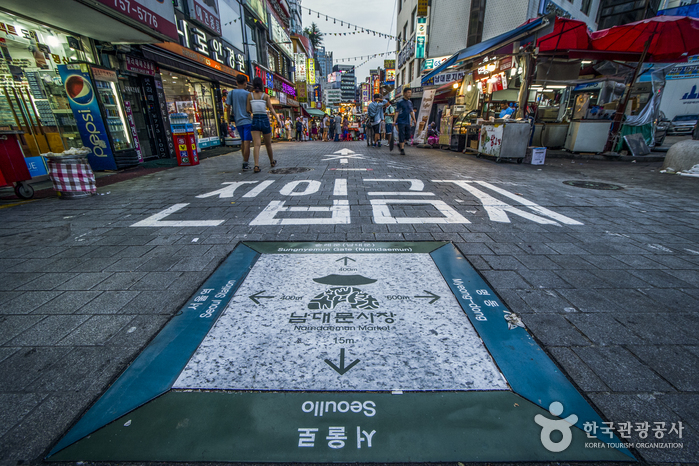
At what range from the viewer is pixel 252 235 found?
3.12m

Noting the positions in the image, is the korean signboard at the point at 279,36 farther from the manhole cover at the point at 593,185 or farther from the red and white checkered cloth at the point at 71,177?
the manhole cover at the point at 593,185

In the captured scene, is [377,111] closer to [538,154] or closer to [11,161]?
[538,154]

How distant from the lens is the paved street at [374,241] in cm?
133

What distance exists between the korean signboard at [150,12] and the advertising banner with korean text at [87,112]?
5.72ft

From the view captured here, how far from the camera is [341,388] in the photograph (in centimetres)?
132

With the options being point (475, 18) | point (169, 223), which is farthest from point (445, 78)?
point (169, 223)

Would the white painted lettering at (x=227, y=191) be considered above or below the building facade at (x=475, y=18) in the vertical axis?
below

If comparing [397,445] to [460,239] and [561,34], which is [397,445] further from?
[561,34]

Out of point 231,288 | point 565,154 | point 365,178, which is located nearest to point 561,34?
point 565,154

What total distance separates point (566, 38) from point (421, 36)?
12.2 meters

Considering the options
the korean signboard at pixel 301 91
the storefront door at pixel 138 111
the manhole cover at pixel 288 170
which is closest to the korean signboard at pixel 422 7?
the korean signboard at pixel 301 91

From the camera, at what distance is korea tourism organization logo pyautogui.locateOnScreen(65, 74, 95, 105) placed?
6672mm

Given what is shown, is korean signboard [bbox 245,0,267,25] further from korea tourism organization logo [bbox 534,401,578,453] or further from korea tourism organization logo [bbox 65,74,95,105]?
korea tourism organization logo [bbox 534,401,578,453]

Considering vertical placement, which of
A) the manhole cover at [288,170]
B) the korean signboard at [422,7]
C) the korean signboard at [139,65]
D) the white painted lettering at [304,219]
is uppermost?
the korean signboard at [422,7]
